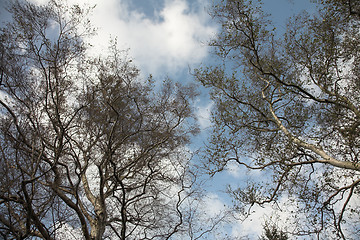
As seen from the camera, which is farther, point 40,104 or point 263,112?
point 263,112

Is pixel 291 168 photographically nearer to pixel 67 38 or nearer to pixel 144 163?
pixel 144 163

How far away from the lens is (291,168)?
6.41 metres

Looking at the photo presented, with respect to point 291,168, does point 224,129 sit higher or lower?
higher

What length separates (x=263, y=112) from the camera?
27.4 ft

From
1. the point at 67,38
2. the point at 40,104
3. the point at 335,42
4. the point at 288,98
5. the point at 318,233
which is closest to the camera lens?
the point at 40,104

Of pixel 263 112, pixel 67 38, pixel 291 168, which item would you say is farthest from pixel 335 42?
pixel 67 38

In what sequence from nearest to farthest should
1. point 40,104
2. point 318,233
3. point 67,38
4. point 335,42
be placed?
point 40,104, point 67,38, point 318,233, point 335,42

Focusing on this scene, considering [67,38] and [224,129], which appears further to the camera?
[224,129]

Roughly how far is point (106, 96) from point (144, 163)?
2.48 metres

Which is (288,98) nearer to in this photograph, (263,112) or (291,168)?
(263,112)

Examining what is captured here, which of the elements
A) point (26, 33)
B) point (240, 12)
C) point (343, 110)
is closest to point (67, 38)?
point (26, 33)

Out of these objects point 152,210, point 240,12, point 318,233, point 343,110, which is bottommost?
point 318,233

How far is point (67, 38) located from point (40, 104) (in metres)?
1.87

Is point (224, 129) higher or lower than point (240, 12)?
lower
